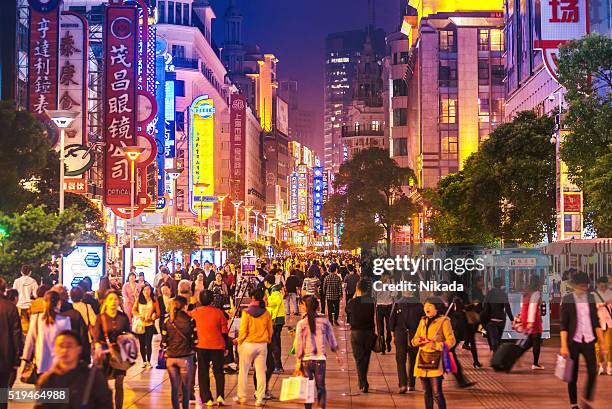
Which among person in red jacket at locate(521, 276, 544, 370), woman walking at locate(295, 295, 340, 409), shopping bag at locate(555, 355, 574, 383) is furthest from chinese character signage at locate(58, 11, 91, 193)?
shopping bag at locate(555, 355, 574, 383)

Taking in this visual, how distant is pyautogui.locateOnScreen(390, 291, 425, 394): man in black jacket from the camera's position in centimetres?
1655

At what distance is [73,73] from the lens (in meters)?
51.1

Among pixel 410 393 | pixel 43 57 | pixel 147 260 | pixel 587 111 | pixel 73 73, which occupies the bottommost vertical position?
pixel 410 393

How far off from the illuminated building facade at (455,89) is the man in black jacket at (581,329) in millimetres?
95449

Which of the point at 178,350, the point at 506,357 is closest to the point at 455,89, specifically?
the point at 506,357

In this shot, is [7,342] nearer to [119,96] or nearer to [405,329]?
[405,329]

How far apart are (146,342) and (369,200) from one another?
57778 millimetres

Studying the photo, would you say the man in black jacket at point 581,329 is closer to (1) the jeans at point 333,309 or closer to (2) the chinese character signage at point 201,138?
(1) the jeans at point 333,309

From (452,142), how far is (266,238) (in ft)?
211

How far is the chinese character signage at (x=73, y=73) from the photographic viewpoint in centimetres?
5075

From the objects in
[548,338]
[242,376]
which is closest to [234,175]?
[548,338]

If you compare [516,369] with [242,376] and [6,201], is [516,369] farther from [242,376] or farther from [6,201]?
[6,201]

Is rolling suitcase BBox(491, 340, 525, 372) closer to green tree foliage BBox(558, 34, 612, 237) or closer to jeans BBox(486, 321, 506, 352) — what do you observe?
jeans BBox(486, 321, 506, 352)

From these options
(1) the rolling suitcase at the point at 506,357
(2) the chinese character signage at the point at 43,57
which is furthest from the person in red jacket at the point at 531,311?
(2) the chinese character signage at the point at 43,57
